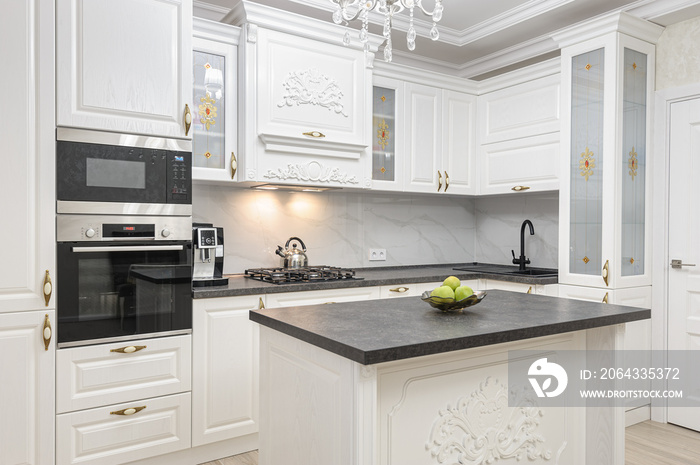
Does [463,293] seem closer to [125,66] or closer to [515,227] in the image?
[125,66]

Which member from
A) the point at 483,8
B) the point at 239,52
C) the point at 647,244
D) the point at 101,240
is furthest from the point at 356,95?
the point at 647,244

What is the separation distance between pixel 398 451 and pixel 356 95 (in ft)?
8.08

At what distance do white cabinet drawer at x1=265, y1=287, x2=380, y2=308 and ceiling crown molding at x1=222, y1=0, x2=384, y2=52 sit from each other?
1.56 meters

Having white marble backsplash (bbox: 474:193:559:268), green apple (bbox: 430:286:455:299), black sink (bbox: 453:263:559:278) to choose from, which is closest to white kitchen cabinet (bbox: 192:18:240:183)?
green apple (bbox: 430:286:455:299)

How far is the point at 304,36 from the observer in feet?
10.7

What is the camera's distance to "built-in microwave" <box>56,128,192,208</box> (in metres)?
2.39

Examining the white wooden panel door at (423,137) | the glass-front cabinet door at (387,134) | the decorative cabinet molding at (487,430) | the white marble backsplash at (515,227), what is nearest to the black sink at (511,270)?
the white marble backsplash at (515,227)

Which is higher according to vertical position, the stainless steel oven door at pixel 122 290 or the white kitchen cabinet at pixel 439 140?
the white kitchen cabinet at pixel 439 140

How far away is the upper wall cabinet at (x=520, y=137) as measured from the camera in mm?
3629

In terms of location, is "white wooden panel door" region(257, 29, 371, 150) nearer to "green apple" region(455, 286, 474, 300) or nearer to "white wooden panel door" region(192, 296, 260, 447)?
"white wooden panel door" region(192, 296, 260, 447)
